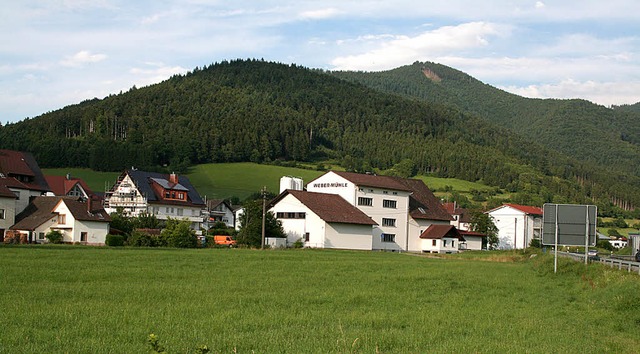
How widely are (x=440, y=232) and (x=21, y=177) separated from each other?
4616 centimetres

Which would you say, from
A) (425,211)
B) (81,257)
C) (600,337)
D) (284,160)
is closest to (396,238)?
(425,211)

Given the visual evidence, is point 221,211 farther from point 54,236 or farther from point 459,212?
point 54,236

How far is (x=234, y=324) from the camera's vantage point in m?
16.5

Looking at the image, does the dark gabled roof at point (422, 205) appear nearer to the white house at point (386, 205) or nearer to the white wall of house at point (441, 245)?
the white house at point (386, 205)

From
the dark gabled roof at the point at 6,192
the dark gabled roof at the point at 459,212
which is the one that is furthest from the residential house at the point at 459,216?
the dark gabled roof at the point at 6,192

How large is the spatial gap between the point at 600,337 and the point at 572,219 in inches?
880

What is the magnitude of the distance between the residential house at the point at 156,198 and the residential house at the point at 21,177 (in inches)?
600

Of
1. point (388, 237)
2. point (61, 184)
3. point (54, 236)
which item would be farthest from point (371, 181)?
point (61, 184)

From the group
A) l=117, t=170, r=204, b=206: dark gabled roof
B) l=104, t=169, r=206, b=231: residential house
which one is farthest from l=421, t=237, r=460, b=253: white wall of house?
l=117, t=170, r=204, b=206: dark gabled roof

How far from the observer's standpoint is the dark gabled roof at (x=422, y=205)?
8734cm

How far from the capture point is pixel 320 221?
7269 cm

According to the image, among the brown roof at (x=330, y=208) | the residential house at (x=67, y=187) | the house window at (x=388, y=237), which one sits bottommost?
the house window at (x=388, y=237)

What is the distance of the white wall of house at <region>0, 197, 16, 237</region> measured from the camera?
6675 centimetres

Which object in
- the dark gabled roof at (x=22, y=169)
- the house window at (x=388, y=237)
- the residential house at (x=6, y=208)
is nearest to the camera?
the residential house at (x=6, y=208)
